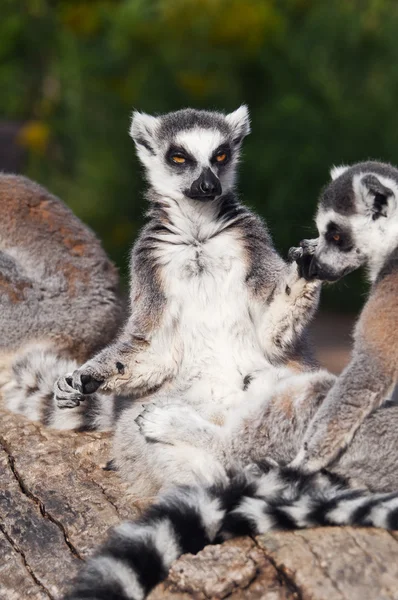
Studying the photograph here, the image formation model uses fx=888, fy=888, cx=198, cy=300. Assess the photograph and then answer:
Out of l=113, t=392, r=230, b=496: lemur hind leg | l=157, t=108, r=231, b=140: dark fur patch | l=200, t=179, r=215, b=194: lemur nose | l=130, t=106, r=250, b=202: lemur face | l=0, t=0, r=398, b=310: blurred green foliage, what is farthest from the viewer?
l=0, t=0, r=398, b=310: blurred green foliage

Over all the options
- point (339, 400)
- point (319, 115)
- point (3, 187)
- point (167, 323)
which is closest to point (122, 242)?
point (319, 115)

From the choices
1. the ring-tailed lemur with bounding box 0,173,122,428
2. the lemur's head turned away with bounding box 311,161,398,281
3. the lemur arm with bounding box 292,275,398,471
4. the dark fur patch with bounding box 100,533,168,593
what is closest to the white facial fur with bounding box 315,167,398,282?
the lemur's head turned away with bounding box 311,161,398,281

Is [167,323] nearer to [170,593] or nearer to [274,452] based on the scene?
[274,452]

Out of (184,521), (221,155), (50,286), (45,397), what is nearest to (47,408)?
(45,397)

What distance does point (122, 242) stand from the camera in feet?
40.5

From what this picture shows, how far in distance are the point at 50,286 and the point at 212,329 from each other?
193 cm

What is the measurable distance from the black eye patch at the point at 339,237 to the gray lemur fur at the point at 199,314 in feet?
0.63

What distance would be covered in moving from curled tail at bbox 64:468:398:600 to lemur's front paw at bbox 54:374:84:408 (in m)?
0.96

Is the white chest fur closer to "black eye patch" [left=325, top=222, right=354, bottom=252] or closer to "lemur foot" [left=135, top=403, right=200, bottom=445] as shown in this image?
"lemur foot" [left=135, top=403, right=200, bottom=445]

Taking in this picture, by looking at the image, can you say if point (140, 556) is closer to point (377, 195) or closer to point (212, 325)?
point (212, 325)

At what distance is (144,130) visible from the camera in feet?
14.4

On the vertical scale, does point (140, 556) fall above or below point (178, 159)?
below

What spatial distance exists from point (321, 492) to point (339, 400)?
0.34 m

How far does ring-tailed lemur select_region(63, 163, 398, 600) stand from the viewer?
2.99 m
